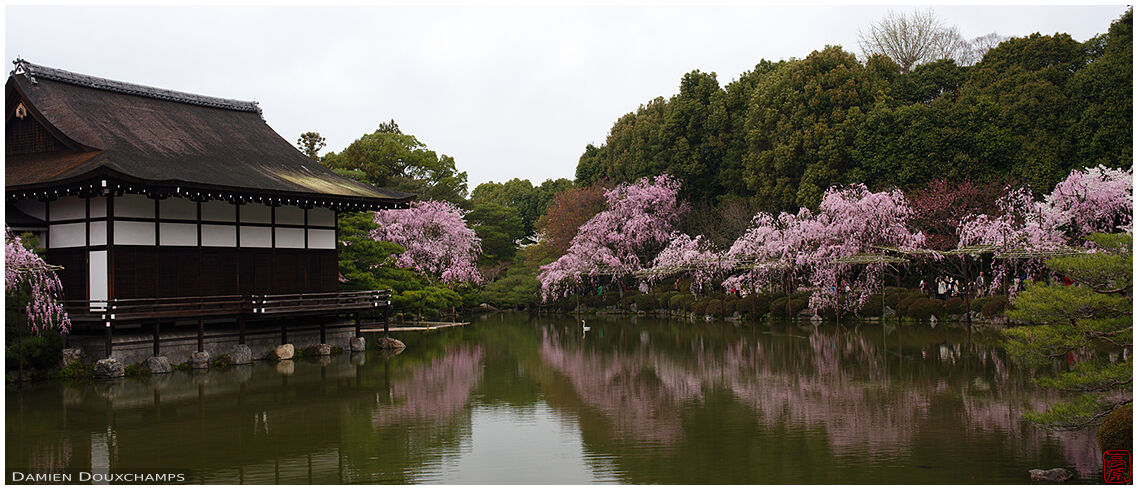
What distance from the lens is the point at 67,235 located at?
18656 mm

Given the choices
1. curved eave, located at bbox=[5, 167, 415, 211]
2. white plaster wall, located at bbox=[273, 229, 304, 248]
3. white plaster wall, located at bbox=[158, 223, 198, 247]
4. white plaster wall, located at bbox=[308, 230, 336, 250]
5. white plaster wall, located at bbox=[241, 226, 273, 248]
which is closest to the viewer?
curved eave, located at bbox=[5, 167, 415, 211]

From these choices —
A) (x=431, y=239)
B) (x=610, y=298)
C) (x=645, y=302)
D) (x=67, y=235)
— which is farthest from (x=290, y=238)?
(x=610, y=298)

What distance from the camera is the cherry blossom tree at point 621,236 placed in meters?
40.1

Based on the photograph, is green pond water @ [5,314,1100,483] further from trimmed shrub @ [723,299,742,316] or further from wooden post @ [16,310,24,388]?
trimmed shrub @ [723,299,742,316]

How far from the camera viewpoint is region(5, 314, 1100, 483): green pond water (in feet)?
31.1

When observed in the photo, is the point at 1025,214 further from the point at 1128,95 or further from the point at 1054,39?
the point at 1054,39

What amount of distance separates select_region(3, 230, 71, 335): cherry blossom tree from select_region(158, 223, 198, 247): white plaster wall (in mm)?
2170

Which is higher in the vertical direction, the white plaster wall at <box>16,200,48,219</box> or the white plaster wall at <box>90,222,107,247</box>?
the white plaster wall at <box>16,200,48,219</box>

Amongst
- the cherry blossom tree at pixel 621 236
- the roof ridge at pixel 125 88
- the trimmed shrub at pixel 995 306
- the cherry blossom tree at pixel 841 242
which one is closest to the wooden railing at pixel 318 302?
the roof ridge at pixel 125 88

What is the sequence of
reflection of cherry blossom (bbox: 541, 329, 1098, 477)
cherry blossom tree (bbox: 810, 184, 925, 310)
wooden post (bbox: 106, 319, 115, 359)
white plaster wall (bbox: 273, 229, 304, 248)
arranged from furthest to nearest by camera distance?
cherry blossom tree (bbox: 810, 184, 925, 310)
white plaster wall (bbox: 273, 229, 304, 248)
wooden post (bbox: 106, 319, 115, 359)
reflection of cherry blossom (bbox: 541, 329, 1098, 477)

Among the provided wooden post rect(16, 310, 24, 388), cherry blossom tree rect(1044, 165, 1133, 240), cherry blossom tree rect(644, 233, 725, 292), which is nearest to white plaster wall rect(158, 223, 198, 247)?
wooden post rect(16, 310, 24, 388)

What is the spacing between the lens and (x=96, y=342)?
1819 centimetres

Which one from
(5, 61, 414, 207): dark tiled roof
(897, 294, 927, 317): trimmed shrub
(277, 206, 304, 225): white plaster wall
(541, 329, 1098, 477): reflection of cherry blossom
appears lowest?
(541, 329, 1098, 477): reflection of cherry blossom

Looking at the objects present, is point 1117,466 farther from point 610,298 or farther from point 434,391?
point 610,298
